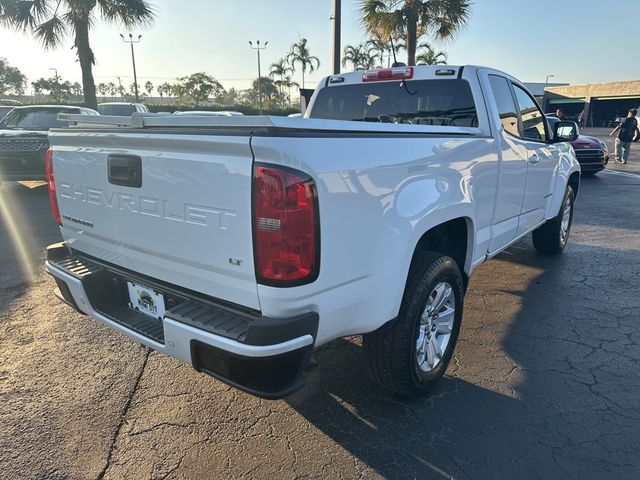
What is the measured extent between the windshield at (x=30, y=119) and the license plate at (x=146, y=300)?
923 cm

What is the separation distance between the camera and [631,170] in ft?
46.7

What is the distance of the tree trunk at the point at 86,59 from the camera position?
16.2 metres

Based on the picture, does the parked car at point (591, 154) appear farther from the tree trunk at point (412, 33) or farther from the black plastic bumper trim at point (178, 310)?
the black plastic bumper trim at point (178, 310)

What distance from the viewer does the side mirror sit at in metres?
4.73

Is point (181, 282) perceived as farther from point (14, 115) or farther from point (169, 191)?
point (14, 115)

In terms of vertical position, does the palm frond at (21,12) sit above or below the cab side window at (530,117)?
above

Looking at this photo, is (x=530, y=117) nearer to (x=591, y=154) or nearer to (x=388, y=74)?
(x=388, y=74)

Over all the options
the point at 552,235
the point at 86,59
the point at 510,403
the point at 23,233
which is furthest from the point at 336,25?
the point at 86,59

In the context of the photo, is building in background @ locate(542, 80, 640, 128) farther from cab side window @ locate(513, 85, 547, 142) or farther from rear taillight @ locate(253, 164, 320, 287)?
rear taillight @ locate(253, 164, 320, 287)

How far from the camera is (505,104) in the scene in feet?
12.7

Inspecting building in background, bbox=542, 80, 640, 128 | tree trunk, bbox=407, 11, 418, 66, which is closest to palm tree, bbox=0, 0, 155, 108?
tree trunk, bbox=407, 11, 418, 66

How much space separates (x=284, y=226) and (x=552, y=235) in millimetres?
4686

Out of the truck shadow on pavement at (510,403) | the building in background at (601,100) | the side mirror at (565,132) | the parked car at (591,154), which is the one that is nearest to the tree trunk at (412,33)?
the parked car at (591,154)

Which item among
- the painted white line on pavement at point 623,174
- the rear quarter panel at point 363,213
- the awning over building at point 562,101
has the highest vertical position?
the awning over building at point 562,101
